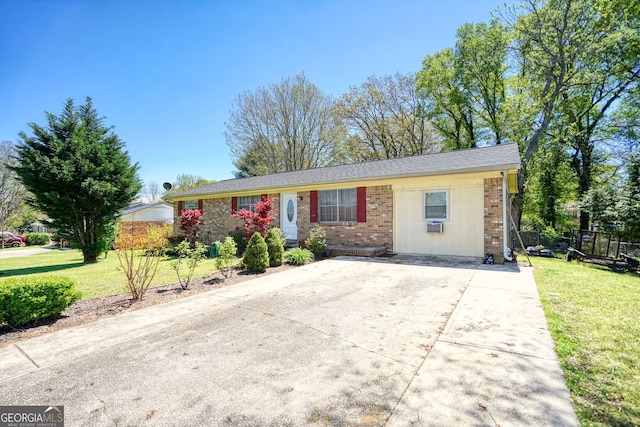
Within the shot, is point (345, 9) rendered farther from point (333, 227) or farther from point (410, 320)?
point (410, 320)

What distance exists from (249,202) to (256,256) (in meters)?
7.02

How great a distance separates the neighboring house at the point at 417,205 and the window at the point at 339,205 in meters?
0.04

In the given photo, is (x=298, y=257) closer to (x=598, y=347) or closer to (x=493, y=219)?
(x=493, y=219)

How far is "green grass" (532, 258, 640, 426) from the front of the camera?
2.14 m

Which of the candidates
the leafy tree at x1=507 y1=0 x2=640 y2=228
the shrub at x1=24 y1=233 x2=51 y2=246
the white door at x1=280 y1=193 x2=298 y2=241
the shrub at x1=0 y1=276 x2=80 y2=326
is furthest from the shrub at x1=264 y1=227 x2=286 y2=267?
the shrub at x1=24 y1=233 x2=51 y2=246

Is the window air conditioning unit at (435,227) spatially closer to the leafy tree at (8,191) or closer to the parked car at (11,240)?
the leafy tree at (8,191)

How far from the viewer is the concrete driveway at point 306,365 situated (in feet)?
7.00

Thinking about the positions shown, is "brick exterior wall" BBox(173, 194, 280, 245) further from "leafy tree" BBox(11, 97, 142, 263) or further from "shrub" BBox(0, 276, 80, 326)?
"shrub" BBox(0, 276, 80, 326)

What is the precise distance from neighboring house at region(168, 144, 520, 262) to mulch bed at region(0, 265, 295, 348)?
178 inches

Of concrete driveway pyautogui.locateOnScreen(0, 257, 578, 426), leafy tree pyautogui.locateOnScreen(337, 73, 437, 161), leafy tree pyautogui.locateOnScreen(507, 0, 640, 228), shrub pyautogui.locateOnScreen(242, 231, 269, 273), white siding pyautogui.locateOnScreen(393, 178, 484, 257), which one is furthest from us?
leafy tree pyautogui.locateOnScreen(337, 73, 437, 161)

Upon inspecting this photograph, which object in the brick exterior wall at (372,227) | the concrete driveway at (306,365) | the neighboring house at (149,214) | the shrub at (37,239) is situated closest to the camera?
the concrete driveway at (306,365)

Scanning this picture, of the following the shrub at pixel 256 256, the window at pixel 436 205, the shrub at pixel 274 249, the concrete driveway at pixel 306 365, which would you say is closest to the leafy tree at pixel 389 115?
the window at pixel 436 205

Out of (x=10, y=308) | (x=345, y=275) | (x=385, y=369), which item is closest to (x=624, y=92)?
(x=345, y=275)

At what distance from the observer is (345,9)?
9.97 meters
